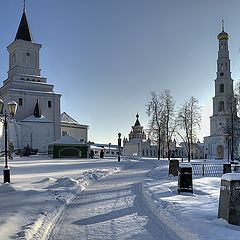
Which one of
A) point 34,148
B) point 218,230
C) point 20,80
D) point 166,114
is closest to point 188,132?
point 166,114

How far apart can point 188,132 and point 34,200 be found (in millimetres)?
49805

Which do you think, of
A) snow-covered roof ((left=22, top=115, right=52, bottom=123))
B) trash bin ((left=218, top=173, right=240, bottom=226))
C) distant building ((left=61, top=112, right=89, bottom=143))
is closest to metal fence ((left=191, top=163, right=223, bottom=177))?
trash bin ((left=218, top=173, right=240, bottom=226))

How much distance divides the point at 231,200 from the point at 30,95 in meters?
68.8

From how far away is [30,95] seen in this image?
245ft

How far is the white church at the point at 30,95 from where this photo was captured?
232 feet

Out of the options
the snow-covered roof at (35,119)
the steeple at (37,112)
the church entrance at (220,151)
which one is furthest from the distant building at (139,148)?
the steeple at (37,112)

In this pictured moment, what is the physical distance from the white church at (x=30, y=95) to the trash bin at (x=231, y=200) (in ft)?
204

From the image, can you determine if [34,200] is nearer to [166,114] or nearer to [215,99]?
[166,114]

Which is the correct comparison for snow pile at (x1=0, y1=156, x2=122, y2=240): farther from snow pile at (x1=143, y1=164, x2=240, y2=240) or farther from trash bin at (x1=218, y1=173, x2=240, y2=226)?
trash bin at (x1=218, y1=173, x2=240, y2=226)

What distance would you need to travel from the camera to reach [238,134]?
5325 centimetres

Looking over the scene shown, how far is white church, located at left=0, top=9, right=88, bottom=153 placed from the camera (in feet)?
232

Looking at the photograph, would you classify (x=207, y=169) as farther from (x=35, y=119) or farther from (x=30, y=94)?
(x=30, y=94)

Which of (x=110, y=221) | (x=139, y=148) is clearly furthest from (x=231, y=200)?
(x=139, y=148)

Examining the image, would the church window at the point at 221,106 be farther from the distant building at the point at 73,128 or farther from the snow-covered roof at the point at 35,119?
the snow-covered roof at the point at 35,119
